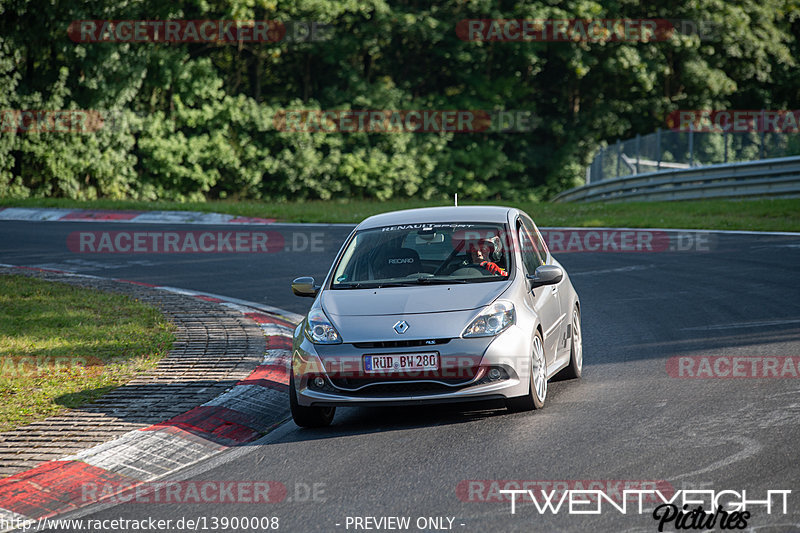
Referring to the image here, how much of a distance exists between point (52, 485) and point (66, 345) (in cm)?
438

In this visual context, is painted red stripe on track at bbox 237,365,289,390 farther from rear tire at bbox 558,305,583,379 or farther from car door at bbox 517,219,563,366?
rear tire at bbox 558,305,583,379

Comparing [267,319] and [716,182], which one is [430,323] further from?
[716,182]

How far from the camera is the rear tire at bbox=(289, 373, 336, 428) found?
7.29 m

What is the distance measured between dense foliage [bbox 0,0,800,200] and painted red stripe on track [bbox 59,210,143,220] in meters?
9.64

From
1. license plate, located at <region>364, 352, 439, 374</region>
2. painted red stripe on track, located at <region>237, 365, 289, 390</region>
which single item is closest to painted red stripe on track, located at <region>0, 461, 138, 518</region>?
license plate, located at <region>364, 352, 439, 374</region>

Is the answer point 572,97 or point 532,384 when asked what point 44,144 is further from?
point 532,384

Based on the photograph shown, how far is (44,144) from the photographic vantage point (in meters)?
36.0

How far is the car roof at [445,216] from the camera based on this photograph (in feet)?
28.0

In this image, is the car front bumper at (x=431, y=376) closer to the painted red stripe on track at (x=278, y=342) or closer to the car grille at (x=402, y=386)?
the car grille at (x=402, y=386)

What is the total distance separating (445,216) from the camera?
8.63 metres

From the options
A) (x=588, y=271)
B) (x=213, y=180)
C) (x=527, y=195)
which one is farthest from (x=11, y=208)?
(x=527, y=195)

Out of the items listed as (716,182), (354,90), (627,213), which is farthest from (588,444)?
(354,90)

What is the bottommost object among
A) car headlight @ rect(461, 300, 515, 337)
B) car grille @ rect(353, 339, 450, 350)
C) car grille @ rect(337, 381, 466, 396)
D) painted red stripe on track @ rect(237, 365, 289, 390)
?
painted red stripe on track @ rect(237, 365, 289, 390)

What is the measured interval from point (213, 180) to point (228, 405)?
36051mm
